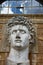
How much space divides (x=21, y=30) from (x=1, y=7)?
73.1 inches

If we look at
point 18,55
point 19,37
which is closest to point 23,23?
point 19,37

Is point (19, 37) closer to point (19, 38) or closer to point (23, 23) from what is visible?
point (19, 38)

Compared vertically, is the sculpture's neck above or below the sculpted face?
below

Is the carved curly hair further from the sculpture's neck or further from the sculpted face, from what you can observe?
the sculpture's neck

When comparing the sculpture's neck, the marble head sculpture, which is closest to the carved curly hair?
the marble head sculpture

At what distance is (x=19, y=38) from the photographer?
925 centimetres

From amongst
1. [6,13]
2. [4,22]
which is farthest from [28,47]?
[6,13]

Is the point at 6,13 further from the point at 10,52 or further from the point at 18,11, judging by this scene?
the point at 10,52

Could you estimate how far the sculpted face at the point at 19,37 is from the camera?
30.3 ft

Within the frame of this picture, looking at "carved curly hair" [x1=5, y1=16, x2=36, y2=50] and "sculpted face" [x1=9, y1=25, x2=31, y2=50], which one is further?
"carved curly hair" [x1=5, y1=16, x2=36, y2=50]

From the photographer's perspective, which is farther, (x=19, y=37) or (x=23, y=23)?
(x=23, y=23)

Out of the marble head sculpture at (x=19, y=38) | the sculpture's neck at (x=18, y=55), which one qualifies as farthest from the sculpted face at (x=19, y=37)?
the sculpture's neck at (x=18, y=55)

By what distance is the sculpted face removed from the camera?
30.3ft

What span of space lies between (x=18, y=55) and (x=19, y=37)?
0.40 meters
